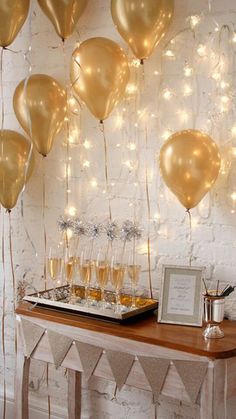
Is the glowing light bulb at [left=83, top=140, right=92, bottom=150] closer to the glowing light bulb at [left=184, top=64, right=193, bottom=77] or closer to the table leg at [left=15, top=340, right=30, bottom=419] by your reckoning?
the glowing light bulb at [left=184, top=64, right=193, bottom=77]

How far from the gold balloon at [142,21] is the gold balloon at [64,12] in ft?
0.74

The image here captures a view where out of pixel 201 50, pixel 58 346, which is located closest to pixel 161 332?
pixel 58 346

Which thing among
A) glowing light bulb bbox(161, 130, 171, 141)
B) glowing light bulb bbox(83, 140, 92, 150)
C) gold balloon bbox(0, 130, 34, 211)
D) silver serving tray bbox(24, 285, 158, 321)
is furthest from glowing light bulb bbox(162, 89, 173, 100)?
silver serving tray bbox(24, 285, 158, 321)

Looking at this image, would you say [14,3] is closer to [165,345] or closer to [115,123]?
[115,123]

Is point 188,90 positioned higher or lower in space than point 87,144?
higher

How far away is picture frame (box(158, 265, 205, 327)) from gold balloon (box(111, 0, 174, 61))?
2.52 ft

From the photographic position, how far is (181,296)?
1.93 m

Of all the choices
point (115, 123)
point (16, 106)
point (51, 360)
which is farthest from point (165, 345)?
point (16, 106)

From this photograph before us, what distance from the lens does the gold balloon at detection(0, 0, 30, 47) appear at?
2100 mm

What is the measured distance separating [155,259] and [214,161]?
52 cm

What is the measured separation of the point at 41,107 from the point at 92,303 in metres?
0.76

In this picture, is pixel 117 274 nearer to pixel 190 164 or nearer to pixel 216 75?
pixel 190 164

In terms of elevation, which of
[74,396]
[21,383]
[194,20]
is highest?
[194,20]

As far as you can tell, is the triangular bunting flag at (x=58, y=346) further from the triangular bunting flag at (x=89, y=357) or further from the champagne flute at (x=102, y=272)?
the champagne flute at (x=102, y=272)
